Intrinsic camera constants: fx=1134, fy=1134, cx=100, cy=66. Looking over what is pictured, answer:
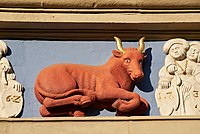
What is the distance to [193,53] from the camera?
541cm

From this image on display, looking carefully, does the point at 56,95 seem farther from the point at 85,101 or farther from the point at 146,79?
the point at 146,79

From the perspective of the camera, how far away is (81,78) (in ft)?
17.4

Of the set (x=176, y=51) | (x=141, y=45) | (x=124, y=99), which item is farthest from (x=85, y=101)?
(x=176, y=51)

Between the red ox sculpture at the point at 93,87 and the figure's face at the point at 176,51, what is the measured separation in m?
0.16

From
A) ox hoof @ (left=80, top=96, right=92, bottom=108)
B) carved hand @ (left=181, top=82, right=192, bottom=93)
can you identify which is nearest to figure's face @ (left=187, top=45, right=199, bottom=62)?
carved hand @ (left=181, top=82, right=192, bottom=93)

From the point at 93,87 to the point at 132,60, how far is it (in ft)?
0.75

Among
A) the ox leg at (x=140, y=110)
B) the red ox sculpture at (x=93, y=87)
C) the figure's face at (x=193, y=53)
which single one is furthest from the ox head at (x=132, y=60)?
the figure's face at (x=193, y=53)

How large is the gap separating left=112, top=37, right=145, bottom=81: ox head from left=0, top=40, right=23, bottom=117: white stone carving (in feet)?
1.61

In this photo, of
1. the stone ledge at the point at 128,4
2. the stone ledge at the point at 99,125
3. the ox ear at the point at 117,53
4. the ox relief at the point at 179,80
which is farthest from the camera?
the stone ledge at the point at 128,4

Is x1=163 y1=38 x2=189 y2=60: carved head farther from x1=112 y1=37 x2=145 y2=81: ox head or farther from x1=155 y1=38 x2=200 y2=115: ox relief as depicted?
x1=112 y1=37 x2=145 y2=81: ox head

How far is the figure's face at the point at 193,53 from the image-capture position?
5395mm

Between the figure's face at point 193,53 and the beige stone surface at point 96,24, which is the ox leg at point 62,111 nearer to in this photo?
the beige stone surface at point 96,24

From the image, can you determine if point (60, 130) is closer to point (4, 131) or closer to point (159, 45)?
point (4, 131)

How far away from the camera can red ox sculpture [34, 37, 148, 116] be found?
522 cm
